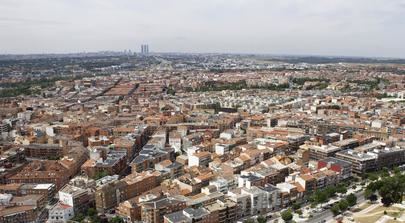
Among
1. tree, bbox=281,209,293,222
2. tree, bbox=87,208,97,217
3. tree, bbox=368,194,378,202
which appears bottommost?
tree, bbox=87,208,97,217

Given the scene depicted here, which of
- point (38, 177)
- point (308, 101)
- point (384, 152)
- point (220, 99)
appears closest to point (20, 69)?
point (220, 99)

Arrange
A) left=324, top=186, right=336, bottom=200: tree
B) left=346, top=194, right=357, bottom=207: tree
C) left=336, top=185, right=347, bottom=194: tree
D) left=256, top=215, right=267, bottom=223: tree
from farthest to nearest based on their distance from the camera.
→ left=336, top=185, right=347, bottom=194: tree
left=324, top=186, right=336, bottom=200: tree
left=346, top=194, right=357, bottom=207: tree
left=256, top=215, right=267, bottom=223: tree

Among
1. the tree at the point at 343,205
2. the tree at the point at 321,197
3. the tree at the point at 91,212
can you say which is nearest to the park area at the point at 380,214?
the tree at the point at 343,205

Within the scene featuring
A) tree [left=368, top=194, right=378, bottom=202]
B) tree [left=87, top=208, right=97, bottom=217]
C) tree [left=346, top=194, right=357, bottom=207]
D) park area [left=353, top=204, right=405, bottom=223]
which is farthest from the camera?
tree [left=368, top=194, right=378, bottom=202]

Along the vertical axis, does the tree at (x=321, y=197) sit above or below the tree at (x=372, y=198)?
above

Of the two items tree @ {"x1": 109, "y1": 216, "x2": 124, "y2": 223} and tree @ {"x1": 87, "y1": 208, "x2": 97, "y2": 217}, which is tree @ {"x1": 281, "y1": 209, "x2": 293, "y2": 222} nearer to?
tree @ {"x1": 109, "y1": 216, "x2": 124, "y2": 223}

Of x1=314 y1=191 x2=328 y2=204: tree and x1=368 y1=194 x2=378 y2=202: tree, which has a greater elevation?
x1=314 y1=191 x2=328 y2=204: tree

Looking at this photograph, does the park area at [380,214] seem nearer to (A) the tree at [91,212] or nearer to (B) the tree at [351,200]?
(B) the tree at [351,200]

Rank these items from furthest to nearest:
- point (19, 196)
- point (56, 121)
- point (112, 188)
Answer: point (56, 121) < point (19, 196) < point (112, 188)

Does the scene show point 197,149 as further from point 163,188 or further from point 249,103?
point 249,103

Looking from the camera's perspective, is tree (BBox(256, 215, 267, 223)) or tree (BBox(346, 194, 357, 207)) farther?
tree (BBox(346, 194, 357, 207))

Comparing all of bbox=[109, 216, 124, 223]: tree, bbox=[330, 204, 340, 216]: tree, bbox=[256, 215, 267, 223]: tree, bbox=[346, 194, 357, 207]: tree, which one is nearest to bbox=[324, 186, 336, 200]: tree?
bbox=[346, 194, 357, 207]: tree
